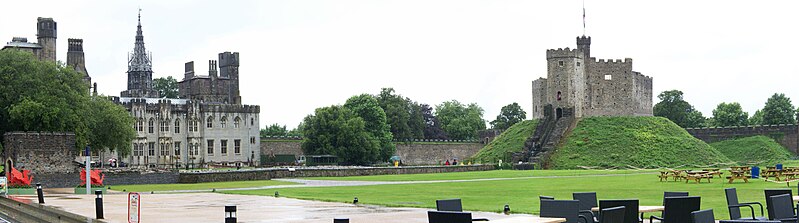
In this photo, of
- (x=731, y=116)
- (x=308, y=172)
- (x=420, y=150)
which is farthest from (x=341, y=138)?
(x=731, y=116)

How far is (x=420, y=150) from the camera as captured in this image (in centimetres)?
11550

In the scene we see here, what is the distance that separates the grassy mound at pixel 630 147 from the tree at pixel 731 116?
1278 inches

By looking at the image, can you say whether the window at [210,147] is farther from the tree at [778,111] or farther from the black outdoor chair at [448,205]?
the black outdoor chair at [448,205]

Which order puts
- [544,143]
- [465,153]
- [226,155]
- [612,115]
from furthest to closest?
[465,153] < [226,155] < [612,115] < [544,143]

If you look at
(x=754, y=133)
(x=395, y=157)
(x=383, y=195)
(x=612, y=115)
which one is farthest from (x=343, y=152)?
(x=383, y=195)

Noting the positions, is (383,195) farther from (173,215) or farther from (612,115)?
(612,115)

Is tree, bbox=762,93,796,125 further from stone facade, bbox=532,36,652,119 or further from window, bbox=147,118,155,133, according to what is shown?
window, bbox=147,118,155,133

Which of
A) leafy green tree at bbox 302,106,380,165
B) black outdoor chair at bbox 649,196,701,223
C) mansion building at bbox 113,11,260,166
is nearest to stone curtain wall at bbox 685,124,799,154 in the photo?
leafy green tree at bbox 302,106,380,165

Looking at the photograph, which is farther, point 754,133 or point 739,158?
point 754,133

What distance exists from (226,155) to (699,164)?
50894mm

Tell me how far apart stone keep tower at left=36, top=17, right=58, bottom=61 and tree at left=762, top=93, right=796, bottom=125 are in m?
82.7

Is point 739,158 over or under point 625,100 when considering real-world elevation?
under

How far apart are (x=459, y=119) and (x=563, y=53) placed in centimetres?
4809

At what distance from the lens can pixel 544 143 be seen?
9000cm
